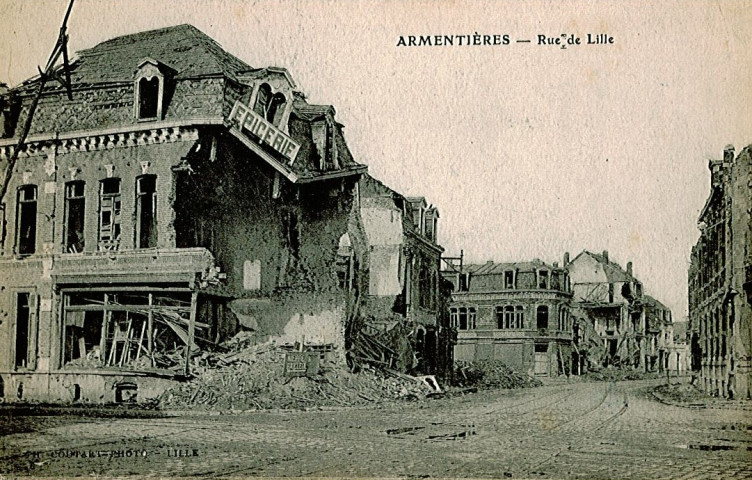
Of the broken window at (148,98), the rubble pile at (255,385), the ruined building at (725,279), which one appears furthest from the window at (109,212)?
the ruined building at (725,279)

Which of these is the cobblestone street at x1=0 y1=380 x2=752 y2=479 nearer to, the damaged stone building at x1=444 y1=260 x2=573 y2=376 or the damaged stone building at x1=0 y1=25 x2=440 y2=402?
the damaged stone building at x1=0 y1=25 x2=440 y2=402

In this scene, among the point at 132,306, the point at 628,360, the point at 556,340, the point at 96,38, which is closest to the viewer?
the point at 96,38

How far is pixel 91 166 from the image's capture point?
12.0 meters

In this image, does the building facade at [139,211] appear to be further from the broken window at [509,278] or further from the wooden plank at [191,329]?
the broken window at [509,278]

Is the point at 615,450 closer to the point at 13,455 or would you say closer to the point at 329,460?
the point at 329,460

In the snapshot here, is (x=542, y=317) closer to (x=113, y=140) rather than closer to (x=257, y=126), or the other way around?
(x=257, y=126)

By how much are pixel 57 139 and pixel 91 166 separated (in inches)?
23.8

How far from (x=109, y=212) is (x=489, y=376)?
38.7 ft

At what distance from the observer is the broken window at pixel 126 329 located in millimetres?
11719

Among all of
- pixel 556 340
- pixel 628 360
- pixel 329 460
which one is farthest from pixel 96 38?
pixel 628 360

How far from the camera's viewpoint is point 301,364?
42.7 ft

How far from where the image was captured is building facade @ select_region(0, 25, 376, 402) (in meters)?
11.3

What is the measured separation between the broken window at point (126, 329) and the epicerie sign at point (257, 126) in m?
2.54

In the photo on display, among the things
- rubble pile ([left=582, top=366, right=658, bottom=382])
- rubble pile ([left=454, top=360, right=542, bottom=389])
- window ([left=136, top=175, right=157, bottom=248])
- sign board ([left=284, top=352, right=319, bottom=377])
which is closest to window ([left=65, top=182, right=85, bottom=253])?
window ([left=136, top=175, right=157, bottom=248])
